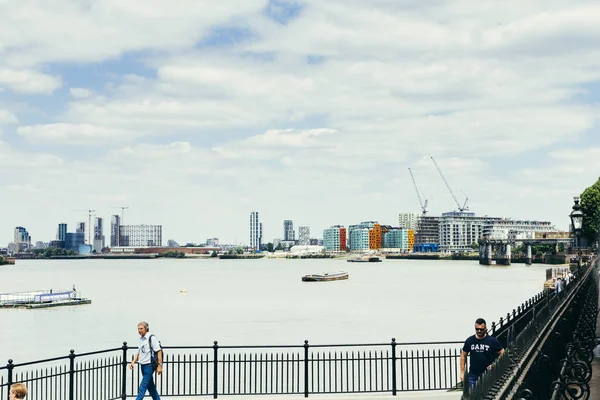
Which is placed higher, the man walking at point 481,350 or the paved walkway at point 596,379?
the man walking at point 481,350

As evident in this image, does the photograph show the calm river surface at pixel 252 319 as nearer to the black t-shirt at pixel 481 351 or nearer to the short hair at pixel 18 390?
the black t-shirt at pixel 481 351

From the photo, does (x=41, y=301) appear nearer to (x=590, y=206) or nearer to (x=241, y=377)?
(x=241, y=377)

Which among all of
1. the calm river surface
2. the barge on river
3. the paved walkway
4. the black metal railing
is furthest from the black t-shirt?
the barge on river

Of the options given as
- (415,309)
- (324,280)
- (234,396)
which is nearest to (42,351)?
(234,396)

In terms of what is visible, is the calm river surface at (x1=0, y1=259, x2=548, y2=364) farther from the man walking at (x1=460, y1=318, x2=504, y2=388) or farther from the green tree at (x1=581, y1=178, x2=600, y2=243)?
the man walking at (x1=460, y1=318, x2=504, y2=388)

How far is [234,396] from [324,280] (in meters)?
166

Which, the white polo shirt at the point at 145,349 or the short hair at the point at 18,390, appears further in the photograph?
the white polo shirt at the point at 145,349

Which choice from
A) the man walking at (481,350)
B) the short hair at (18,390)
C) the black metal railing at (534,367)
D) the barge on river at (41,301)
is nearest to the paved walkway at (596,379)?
the black metal railing at (534,367)

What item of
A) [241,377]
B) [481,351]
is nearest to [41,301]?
[241,377]

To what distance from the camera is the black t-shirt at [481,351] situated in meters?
13.9

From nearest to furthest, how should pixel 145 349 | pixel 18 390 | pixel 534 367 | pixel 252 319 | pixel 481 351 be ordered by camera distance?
pixel 18 390
pixel 534 367
pixel 481 351
pixel 145 349
pixel 252 319

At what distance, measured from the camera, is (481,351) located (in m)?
13.9

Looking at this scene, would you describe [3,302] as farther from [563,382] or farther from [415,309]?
[563,382]

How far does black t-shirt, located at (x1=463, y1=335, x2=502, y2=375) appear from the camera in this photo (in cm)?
1388
